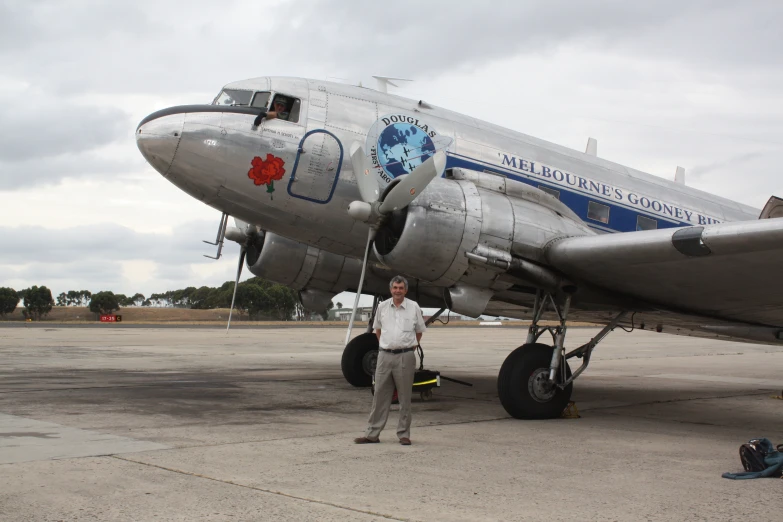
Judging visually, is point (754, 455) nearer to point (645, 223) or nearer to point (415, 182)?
point (415, 182)

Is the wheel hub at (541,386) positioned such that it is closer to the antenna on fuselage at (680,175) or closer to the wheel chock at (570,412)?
the wheel chock at (570,412)

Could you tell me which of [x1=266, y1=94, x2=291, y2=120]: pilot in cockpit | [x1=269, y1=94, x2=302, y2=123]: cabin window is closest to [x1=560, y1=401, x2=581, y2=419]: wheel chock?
[x1=269, y1=94, x2=302, y2=123]: cabin window

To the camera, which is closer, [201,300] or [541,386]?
[541,386]

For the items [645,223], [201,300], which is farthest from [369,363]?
[201,300]

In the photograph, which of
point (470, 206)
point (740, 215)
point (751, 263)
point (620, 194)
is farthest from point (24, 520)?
point (740, 215)

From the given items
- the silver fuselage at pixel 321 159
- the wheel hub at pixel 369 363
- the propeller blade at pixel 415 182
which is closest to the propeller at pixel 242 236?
the wheel hub at pixel 369 363

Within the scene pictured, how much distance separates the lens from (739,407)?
1184 centimetres

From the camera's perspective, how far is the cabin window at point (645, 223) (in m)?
11.9

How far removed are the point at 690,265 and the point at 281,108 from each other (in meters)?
5.63

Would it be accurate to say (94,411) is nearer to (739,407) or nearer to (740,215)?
(739,407)

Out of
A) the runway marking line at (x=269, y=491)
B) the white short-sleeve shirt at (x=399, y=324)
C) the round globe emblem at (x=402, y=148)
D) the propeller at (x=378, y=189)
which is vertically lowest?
the runway marking line at (x=269, y=491)

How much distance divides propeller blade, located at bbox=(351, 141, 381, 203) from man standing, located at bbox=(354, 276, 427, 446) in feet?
7.69

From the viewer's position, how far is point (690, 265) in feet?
27.8

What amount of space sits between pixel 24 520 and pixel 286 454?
2.45 m
